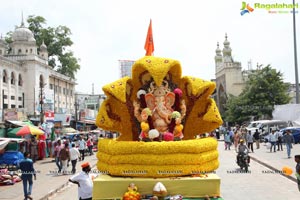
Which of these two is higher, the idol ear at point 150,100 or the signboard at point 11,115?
the idol ear at point 150,100

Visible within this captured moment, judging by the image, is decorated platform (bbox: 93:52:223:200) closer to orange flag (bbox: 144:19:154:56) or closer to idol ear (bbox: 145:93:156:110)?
idol ear (bbox: 145:93:156:110)

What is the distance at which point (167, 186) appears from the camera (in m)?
8.27

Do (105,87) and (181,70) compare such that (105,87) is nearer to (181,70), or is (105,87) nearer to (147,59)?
(147,59)

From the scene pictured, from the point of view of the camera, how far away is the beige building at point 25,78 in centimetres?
4270

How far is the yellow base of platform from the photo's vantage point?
8195mm

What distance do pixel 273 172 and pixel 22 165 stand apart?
33.7 ft

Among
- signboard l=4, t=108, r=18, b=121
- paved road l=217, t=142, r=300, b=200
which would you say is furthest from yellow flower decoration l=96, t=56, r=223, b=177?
signboard l=4, t=108, r=18, b=121

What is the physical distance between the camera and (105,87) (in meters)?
10.1

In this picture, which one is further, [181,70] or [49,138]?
[49,138]

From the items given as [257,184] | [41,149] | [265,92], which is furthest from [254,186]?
[265,92]

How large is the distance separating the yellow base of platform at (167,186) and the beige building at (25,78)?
32.8 metres

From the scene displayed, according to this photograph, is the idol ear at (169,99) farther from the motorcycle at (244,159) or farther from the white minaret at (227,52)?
the white minaret at (227,52)

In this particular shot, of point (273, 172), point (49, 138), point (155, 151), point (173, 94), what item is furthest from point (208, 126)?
point (49, 138)

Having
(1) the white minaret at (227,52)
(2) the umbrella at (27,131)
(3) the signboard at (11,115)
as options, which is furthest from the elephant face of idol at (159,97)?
(1) the white minaret at (227,52)
